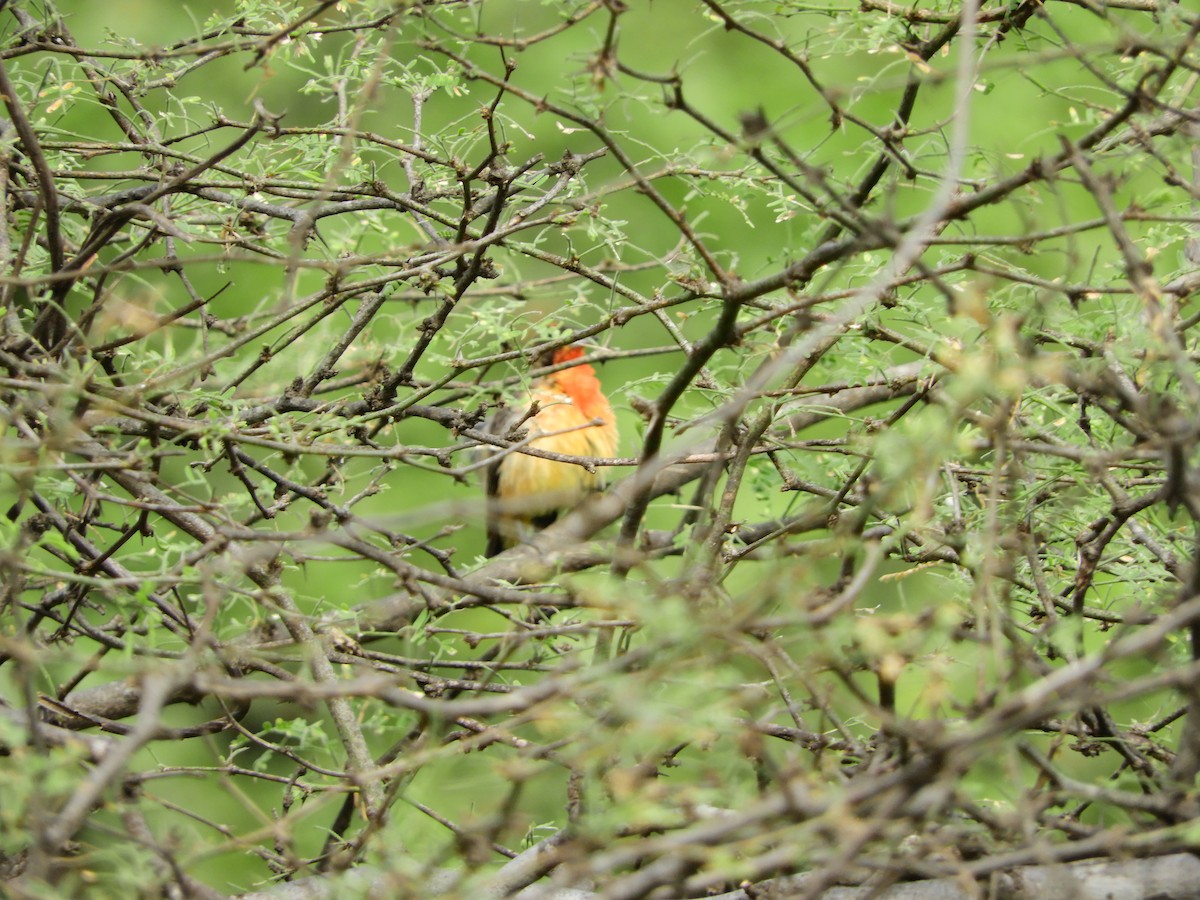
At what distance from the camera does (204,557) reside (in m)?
1.94

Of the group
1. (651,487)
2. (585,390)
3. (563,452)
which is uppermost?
(585,390)

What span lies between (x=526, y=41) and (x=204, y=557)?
2.88 ft

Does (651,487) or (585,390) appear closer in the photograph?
(651,487)

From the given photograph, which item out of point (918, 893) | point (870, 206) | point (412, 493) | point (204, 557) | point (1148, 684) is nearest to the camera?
point (1148, 684)

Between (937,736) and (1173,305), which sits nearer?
(937,736)

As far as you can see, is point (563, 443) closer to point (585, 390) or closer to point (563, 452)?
point (563, 452)

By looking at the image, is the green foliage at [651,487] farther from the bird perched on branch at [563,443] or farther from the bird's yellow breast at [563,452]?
the bird's yellow breast at [563,452]

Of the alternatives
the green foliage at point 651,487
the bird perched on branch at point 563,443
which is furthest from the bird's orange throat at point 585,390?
the green foliage at point 651,487

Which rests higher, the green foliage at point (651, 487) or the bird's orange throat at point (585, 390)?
the bird's orange throat at point (585, 390)

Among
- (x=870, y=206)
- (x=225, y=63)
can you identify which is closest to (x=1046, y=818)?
(x=870, y=206)

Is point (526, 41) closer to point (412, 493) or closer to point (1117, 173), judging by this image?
point (1117, 173)

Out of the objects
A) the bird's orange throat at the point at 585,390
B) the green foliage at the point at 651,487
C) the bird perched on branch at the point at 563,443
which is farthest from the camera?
the bird's orange throat at the point at 585,390

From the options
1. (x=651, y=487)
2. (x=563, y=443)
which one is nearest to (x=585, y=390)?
(x=563, y=443)

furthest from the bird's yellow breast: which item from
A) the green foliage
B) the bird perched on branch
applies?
the green foliage
